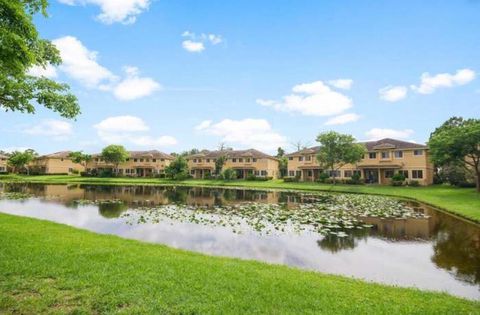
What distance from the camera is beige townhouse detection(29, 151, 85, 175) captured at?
238 ft

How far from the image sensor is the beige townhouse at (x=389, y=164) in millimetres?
42406

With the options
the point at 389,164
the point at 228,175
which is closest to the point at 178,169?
the point at 228,175

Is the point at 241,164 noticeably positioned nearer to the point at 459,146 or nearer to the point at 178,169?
the point at 178,169

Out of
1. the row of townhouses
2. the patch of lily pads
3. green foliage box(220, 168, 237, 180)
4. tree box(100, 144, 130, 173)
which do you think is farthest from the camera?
tree box(100, 144, 130, 173)

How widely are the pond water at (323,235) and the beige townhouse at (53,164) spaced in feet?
185

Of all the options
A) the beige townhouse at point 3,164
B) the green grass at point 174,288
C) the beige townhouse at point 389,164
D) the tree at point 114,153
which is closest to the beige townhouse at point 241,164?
the beige townhouse at point 389,164

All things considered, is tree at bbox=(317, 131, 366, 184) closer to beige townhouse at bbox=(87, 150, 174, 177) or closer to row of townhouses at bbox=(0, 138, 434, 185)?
row of townhouses at bbox=(0, 138, 434, 185)

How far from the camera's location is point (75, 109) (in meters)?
12.8

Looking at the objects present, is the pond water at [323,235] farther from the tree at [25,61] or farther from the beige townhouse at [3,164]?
the beige townhouse at [3,164]

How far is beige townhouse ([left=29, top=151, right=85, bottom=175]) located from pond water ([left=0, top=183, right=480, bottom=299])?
185 feet

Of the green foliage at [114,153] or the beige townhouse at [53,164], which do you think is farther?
the beige townhouse at [53,164]

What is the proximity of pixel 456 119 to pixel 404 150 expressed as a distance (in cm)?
1060

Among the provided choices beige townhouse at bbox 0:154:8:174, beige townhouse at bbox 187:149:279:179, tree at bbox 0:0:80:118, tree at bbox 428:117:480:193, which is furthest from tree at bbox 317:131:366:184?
beige townhouse at bbox 0:154:8:174

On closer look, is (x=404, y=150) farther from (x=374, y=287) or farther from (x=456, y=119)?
(x=374, y=287)
